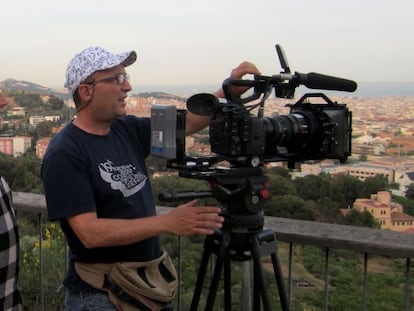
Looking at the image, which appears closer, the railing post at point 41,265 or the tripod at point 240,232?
the tripod at point 240,232

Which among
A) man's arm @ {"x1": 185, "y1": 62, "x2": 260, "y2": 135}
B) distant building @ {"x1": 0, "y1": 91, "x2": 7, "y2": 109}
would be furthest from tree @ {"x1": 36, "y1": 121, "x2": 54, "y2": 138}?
distant building @ {"x1": 0, "y1": 91, "x2": 7, "y2": 109}

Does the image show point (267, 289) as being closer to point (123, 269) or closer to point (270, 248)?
point (270, 248)

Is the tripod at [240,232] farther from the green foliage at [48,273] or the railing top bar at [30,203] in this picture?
the green foliage at [48,273]

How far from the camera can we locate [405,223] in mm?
2129

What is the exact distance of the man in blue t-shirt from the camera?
177cm

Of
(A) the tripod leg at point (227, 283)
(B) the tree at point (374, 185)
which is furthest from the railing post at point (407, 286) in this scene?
(A) the tripod leg at point (227, 283)

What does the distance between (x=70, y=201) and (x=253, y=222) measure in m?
0.60

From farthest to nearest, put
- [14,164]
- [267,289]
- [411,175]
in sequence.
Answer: [14,164] → [411,175] → [267,289]

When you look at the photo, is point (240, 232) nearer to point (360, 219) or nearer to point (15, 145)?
point (360, 219)

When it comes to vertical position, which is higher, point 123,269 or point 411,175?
point 411,175

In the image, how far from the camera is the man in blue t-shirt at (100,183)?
1774mm

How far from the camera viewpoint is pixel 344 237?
6.69 ft

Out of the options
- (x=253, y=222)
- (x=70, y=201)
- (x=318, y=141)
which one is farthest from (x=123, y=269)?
(x=318, y=141)

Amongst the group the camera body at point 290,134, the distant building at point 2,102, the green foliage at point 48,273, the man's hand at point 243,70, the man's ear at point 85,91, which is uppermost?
the man's hand at point 243,70
